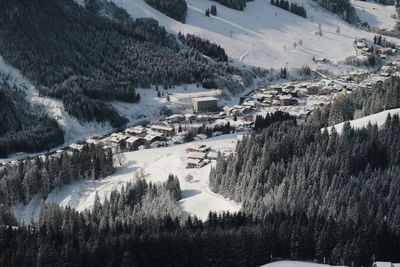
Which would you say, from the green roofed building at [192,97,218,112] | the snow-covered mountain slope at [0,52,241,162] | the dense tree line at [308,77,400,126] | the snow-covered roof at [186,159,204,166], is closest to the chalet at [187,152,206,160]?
the snow-covered roof at [186,159,204,166]

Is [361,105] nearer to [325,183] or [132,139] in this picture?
[325,183]

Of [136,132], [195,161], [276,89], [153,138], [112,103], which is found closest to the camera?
[195,161]

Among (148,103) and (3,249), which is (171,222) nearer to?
(3,249)

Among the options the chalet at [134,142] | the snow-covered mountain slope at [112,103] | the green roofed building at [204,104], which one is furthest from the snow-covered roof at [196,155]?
the green roofed building at [204,104]

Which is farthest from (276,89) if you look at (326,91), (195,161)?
(195,161)

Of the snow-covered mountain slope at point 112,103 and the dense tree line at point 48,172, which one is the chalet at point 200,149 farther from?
the snow-covered mountain slope at point 112,103

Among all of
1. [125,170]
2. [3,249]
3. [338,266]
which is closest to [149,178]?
[125,170]

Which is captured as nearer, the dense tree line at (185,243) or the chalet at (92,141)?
the dense tree line at (185,243)
